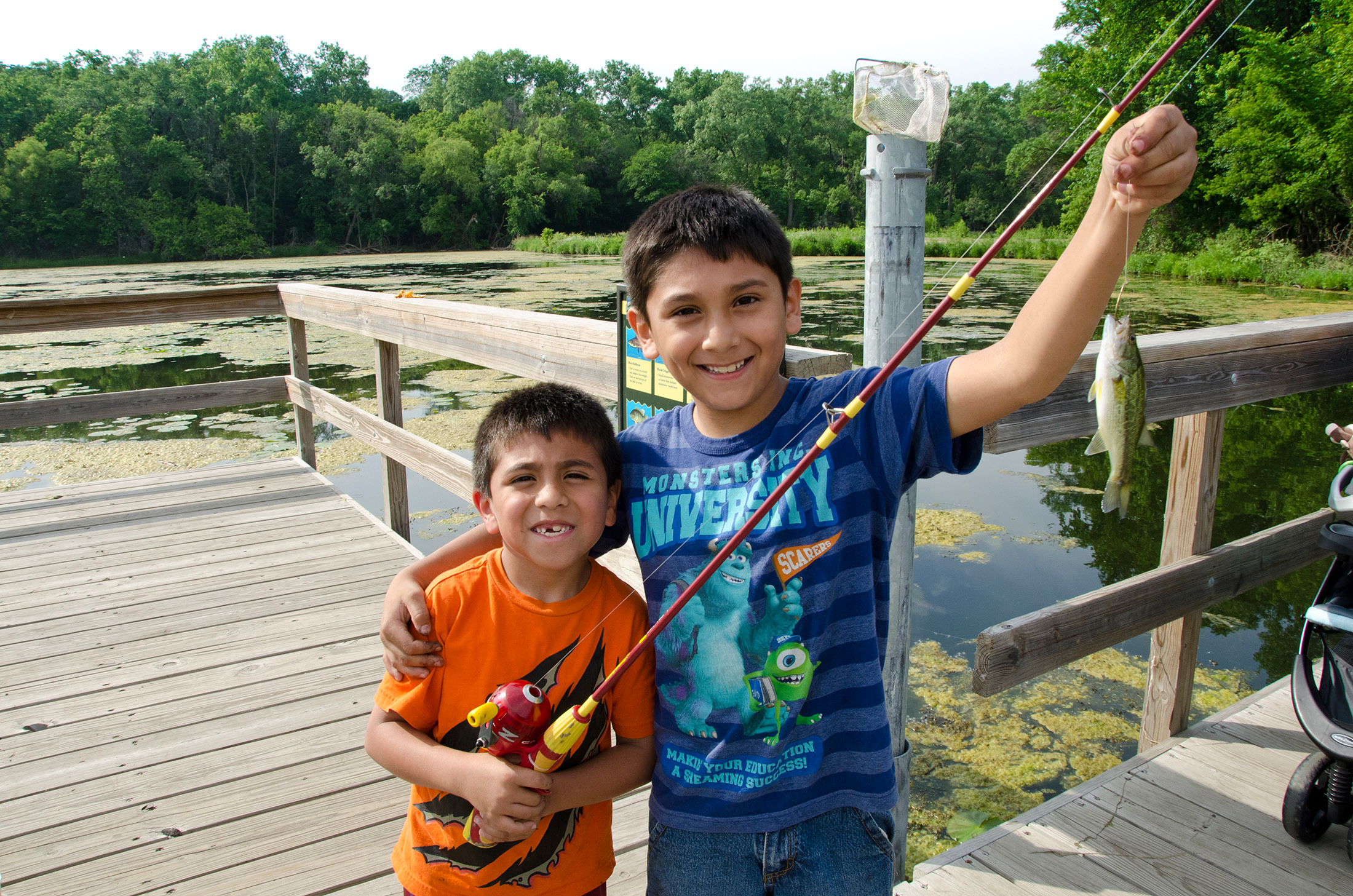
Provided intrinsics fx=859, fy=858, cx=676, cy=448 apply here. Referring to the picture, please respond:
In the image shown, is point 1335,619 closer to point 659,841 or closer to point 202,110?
point 659,841

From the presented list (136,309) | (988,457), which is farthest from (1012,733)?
(136,309)

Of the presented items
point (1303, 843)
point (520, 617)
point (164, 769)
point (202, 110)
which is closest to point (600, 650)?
point (520, 617)

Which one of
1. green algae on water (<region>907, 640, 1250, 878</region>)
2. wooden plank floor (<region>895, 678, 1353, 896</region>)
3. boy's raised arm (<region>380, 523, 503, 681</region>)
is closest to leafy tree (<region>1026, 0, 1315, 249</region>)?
green algae on water (<region>907, 640, 1250, 878</region>)

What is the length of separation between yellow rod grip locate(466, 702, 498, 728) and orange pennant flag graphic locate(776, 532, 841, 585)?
40 cm

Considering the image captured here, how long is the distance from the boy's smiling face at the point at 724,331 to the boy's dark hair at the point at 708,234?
13mm

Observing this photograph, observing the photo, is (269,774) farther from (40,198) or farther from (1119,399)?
(40,198)

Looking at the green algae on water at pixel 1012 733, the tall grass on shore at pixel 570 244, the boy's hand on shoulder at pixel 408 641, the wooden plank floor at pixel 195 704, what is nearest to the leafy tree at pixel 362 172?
the tall grass on shore at pixel 570 244

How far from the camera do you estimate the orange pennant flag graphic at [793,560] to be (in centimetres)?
110

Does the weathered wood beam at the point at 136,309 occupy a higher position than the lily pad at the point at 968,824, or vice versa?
the weathered wood beam at the point at 136,309

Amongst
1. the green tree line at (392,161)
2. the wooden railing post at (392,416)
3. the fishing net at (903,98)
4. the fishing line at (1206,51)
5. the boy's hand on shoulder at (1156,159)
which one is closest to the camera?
the fishing line at (1206,51)

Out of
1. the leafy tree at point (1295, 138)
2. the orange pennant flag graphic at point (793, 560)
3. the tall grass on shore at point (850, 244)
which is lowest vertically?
the orange pennant flag graphic at point (793, 560)

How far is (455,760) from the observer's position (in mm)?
1104

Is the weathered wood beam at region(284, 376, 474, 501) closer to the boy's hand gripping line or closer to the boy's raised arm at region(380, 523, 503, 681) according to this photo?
the boy's raised arm at region(380, 523, 503, 681)

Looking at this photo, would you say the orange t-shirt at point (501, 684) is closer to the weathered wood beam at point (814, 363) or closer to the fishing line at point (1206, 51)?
the weathered wood beam at point (814, 363)
